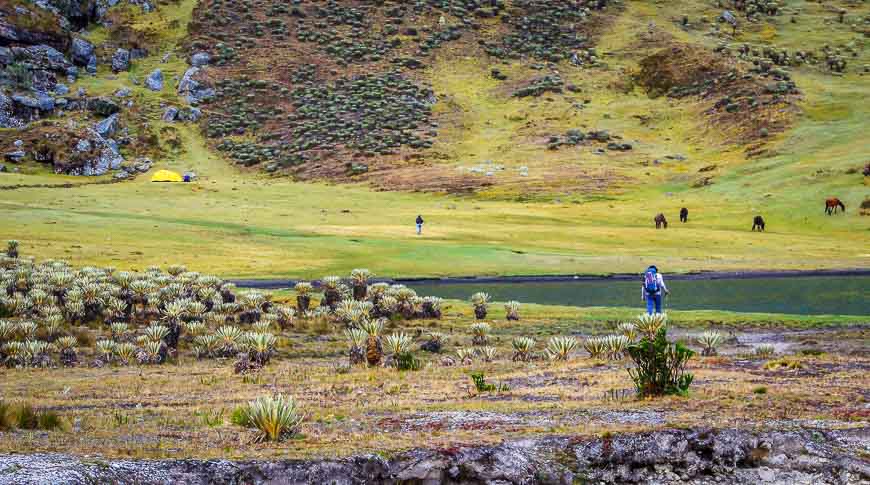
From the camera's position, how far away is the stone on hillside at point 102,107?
103938mm

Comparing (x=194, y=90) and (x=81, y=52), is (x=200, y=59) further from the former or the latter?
(x=81, y=52)

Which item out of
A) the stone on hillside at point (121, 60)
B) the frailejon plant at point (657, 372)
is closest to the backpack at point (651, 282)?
the frailejon plant at point (657, 372)

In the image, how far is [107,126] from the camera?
9950 cm

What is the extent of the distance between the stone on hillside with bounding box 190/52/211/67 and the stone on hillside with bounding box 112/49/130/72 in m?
8.91

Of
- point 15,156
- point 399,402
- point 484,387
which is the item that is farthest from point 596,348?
point 15,156

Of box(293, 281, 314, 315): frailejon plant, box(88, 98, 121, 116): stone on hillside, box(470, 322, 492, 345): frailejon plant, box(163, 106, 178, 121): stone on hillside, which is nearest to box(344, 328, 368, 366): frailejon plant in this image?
box(470, 322, 492, 345): frailejon plant

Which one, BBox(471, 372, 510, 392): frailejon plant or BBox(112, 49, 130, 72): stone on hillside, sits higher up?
BBox(112, 49, 130, 72): stone on hillside

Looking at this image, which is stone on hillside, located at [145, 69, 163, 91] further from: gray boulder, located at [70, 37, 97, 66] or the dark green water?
the dark green water

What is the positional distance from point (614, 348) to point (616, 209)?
172 ft

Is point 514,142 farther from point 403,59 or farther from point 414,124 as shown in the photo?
point 403,59

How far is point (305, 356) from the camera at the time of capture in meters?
21.6

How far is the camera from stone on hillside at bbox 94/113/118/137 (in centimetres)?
9888

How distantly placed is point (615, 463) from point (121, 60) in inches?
4797

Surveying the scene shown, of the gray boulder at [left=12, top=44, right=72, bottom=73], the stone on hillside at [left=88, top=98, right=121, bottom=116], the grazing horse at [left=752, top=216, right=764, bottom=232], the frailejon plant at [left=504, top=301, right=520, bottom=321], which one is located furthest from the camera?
the gray boulder at [left=12, top=44, right=72, bottom=73]
